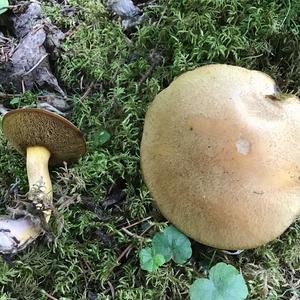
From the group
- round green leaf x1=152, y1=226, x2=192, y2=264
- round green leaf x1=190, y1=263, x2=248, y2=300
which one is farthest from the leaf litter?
round green leaf x1=190, y1=263, x2=248, y2=300

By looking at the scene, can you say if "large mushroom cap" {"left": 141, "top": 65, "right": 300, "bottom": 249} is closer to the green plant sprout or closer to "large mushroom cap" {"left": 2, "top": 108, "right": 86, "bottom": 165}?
the green plant sprout

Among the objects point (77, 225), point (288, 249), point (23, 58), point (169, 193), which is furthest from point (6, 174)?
point (288, 249)

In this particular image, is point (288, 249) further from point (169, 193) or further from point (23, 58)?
point (23, 58)

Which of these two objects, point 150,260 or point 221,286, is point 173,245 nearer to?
point 150,260

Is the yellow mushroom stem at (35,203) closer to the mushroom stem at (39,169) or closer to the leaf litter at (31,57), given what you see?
the mushroom stem at (39,169)

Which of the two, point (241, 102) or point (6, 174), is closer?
point (241, 102)

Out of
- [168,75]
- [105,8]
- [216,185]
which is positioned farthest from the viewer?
[105,8]
